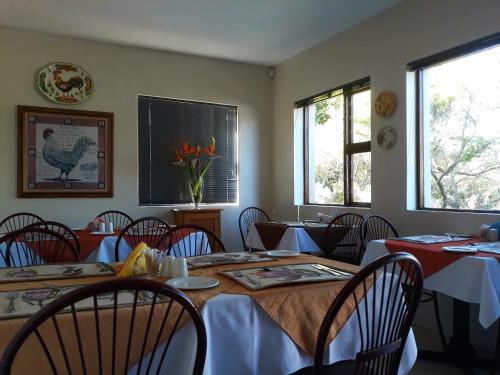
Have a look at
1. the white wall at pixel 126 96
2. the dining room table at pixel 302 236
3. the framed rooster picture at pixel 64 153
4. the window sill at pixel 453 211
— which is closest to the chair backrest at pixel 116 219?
the white wall at pixel 126 96

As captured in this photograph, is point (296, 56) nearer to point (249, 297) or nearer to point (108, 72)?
point (108, 72)

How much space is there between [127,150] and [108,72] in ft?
3.04

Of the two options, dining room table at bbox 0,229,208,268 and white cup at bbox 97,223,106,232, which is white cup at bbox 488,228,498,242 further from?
white cup at bbox 97,223,106,232

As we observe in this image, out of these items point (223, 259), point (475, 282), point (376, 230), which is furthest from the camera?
point (376, 230)

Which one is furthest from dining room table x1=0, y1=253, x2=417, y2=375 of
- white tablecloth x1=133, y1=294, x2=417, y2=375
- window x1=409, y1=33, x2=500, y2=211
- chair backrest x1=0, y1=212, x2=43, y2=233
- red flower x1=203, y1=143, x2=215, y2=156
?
red flower x1=203, y1=143, x2=215, y2=156

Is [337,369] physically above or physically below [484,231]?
below

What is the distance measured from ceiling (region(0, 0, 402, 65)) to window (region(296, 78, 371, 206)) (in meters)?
0.72

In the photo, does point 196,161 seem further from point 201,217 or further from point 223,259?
point 223,259

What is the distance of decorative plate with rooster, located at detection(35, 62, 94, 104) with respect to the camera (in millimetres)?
4531

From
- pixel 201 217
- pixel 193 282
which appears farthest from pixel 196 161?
pixel 193 282

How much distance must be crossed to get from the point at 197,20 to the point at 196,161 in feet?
5.59

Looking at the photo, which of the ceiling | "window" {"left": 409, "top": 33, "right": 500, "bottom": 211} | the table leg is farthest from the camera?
the ceiling

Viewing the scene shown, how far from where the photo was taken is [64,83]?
4617 millimetres

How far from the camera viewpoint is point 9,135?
14.4 ft
